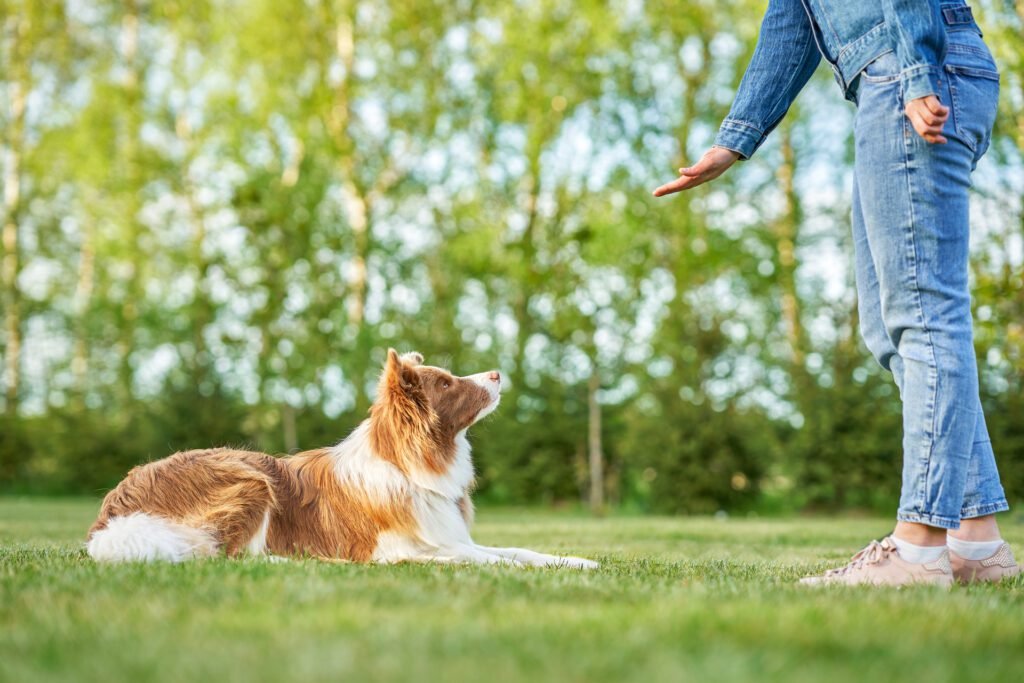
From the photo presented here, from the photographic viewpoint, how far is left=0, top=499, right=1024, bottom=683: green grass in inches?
84.0

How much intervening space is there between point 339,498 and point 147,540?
1035 millimetres

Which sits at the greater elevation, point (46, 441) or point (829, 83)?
point (829, 83)

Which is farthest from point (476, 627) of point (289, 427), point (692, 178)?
point (289, 427)

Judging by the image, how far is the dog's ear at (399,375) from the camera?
5438mm

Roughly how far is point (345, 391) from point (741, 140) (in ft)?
55.3

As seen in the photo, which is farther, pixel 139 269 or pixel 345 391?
pixel 139 269

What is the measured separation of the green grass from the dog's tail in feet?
1.54

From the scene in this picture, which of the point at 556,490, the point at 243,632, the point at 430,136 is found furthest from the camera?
the point at 430,136

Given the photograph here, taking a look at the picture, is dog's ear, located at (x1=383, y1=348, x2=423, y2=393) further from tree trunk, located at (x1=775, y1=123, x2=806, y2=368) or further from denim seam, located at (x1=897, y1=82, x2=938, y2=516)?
tree trunk, located at (x1=775, y1=123, x2=806, y2=368)

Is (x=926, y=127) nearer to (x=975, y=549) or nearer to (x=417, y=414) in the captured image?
(x=975, y=549)

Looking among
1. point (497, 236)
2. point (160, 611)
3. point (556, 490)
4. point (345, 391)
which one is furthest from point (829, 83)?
point (160, 611)

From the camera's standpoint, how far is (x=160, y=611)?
2783mm

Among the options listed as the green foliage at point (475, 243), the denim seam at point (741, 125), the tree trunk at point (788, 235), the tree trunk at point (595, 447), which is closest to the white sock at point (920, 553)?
the denim seam at point (741, 125)

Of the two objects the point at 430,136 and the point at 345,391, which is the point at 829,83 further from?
the point at 345,391
